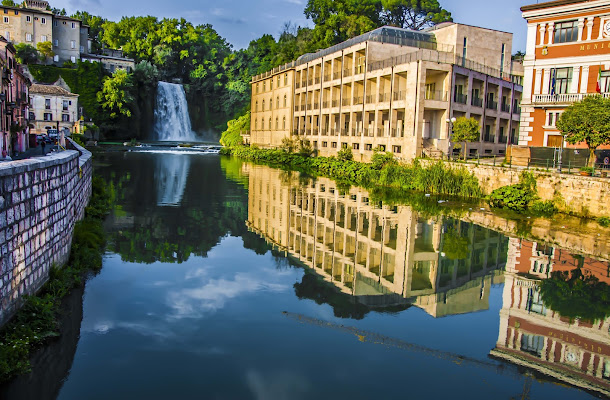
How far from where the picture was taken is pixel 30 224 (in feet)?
31.7

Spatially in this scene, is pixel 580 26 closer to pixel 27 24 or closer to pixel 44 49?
pixel 44 49

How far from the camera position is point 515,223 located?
22203 millimetres

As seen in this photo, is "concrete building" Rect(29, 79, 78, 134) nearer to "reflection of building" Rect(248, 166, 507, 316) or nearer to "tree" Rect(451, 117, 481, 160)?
"reflection of building" Rect(248, 166, 507, 316)

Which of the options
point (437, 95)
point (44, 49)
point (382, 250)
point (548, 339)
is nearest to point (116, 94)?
point (44, 49)

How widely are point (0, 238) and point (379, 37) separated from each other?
134ft

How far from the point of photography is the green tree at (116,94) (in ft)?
242

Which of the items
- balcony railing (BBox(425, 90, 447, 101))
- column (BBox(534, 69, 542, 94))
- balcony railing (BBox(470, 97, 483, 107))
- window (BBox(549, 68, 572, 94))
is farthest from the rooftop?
window (BBox(549, 68, 572, 94))

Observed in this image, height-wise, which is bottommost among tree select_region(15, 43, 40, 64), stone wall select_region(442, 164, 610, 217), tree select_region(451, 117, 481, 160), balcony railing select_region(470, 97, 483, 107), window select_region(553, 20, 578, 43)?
stone wall select_region(442, 164, 610, 217)

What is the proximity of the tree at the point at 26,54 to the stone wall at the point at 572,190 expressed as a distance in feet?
228

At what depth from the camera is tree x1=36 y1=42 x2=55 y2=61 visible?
73938 millimetres

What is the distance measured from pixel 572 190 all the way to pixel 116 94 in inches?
2598

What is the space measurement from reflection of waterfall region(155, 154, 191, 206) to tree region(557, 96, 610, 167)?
19694 mm

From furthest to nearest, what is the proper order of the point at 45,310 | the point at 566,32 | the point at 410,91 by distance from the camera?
the point at 410,91 < the point at 566,32 < the point at 45,310

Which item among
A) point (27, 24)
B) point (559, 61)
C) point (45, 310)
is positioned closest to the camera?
point (45, 310)
